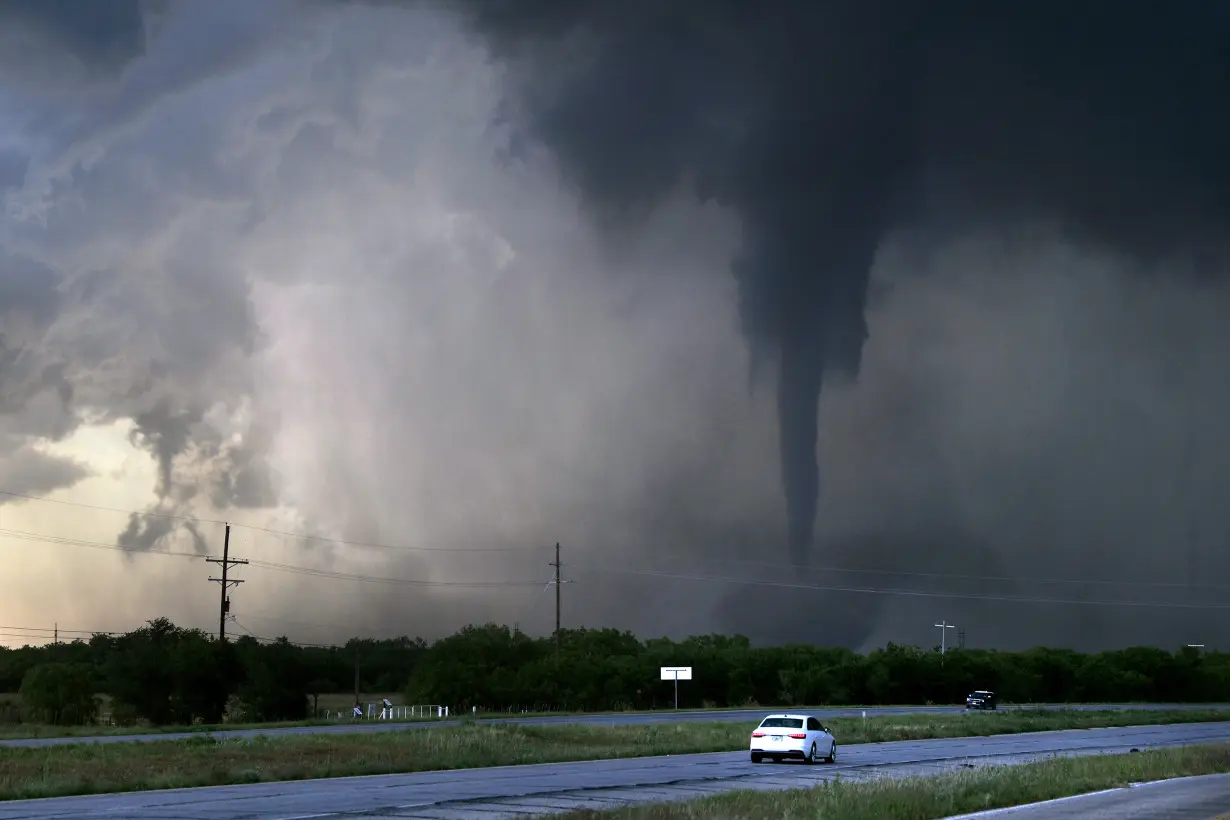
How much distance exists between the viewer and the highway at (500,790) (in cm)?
2789

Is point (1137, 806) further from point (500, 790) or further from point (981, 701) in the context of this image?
point (981, 701)

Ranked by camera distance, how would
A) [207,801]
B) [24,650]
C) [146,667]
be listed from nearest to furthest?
1. [207,801]
2. [146,667]
3. [24,650]

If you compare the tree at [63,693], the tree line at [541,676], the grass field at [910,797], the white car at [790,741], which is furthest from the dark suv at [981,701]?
the tree at [63,693]

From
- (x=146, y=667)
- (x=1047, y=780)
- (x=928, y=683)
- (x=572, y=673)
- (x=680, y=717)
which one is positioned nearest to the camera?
(x=1047, y=780)

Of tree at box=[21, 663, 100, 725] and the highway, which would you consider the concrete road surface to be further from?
tree at box=[21, 663, 100, 725]

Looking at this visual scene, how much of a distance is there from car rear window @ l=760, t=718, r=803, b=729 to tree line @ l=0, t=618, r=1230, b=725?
67.6 m

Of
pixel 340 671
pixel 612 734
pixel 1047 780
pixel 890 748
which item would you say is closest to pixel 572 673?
pixel 340 671

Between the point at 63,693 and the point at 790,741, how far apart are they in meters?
92.1

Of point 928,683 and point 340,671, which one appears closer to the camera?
point 340,671

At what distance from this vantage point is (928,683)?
158 meters

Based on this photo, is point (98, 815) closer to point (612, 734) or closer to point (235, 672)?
point (612, 734)

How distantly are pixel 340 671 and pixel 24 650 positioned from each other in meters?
68.0

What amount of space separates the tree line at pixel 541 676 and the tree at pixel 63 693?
0.51 feet

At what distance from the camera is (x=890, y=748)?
201ft
